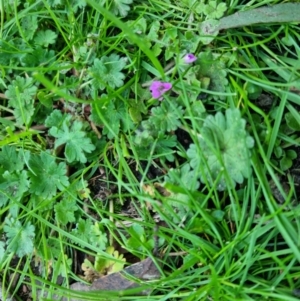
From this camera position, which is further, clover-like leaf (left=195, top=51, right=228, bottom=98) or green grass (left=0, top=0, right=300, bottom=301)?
clover-like leaf (left=195, top=51, right=228, bottom=98)

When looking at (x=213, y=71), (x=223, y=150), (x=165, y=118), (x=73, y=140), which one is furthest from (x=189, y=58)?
(x=73, y=140)

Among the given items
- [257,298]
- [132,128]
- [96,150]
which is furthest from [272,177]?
[96,150]

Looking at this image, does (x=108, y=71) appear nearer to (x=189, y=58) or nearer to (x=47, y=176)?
(x=189, y=58)

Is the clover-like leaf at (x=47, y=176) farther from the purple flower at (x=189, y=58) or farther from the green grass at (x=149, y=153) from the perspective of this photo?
the purple flower at (x=189, y=58)

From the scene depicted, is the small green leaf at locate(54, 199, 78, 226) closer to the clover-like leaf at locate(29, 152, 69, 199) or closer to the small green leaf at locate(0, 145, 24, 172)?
the clover-like leaf at locate(29, 152, 69, 199)

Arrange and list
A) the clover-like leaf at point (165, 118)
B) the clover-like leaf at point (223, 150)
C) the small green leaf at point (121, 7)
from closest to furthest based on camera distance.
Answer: the clover-like leaf at point (223, 150), the clover-like leaf at point (165, 118), the small green leaf at point (121, 7)

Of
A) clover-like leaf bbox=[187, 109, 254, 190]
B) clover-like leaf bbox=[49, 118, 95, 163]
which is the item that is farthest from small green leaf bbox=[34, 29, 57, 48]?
clover-like leaf bbox=[187, 109, 254, 190]

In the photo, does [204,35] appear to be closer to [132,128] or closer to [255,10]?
[255,10]

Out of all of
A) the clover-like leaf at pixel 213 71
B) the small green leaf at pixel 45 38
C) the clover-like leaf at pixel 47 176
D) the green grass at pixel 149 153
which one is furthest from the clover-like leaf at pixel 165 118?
the small green leaf at pixel 45 38
